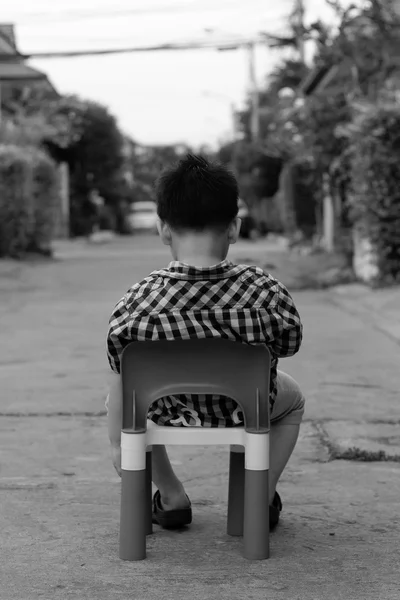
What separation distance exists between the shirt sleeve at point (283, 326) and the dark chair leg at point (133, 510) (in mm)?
556

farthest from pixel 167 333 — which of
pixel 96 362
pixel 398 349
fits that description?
pixel 398 349

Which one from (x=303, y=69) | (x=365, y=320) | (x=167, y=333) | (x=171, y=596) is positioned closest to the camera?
Result: (x=171, y=596)

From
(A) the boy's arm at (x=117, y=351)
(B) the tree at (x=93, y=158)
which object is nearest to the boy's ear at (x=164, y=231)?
(A) the boy's arm at (x=117, y=351)

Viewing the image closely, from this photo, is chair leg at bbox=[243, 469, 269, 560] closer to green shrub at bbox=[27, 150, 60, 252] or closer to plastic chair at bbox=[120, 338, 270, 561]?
plastic chair at bbox=[120, 338, 270, 561]

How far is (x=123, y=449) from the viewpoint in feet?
9.96

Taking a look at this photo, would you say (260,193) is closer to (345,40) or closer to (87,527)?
(345,40)

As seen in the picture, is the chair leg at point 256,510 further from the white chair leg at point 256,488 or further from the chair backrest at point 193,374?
the chair backrest at point 193,374

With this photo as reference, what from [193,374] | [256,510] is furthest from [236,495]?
[193,374]

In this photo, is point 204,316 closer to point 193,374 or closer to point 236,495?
point 193,374

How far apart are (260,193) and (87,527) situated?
3329 cm

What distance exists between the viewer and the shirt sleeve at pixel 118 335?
10.1 feet

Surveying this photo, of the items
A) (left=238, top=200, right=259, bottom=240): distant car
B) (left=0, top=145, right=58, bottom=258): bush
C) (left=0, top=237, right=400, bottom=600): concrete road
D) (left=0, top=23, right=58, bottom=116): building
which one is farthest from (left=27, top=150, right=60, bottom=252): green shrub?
(left=238, top=200, right=259, bottom=240): distant car

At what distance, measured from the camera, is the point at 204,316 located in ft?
10.0

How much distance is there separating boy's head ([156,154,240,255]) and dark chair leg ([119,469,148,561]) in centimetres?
71
